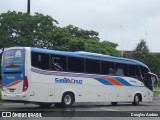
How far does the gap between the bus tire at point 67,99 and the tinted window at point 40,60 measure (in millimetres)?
2220

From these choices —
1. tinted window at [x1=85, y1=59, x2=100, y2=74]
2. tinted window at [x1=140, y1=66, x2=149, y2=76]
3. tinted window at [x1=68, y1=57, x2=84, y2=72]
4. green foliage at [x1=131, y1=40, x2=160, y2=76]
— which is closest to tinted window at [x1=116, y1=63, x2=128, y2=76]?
tinted window at [x1=140, y1=66, x2=149, y2=76]

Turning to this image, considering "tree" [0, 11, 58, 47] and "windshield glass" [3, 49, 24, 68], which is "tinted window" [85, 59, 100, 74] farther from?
"tree" [0, 11, 58, 47]

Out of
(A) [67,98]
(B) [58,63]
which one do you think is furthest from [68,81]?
(B) [58,63]

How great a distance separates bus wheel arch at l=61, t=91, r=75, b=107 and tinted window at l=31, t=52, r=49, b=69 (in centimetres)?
220

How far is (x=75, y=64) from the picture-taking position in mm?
24219

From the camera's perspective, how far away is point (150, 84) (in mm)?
30984

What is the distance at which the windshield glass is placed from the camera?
71.5ft

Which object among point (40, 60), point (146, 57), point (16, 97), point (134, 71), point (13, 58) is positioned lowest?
point (16, 97)

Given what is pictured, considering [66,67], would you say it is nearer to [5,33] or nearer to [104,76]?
[104,76]

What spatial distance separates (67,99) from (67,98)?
6 centimetres

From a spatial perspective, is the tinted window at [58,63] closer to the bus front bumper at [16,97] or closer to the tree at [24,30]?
the bus front bumper at [16,97]

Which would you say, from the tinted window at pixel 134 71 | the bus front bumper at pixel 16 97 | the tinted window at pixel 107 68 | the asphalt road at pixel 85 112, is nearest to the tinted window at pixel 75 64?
the tinted window at pixel 107 68

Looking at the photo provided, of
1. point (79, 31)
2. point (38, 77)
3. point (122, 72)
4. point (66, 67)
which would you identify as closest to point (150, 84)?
point (122, 72)

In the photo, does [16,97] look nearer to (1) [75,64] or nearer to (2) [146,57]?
(1) [75,64]
